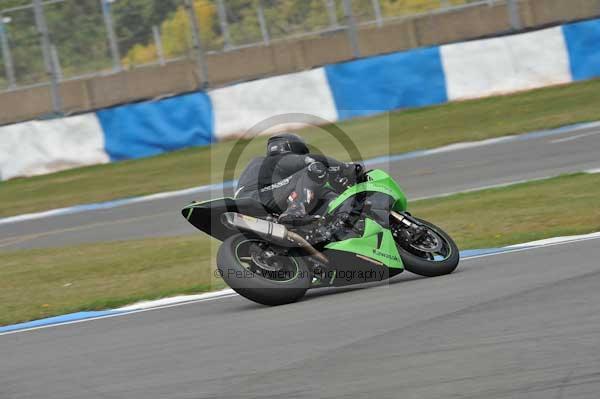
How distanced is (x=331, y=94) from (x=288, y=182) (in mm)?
11430

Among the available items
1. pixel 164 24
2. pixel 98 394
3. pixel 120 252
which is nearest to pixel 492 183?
pixel 120 252

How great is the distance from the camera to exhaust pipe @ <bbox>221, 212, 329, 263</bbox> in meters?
7.22

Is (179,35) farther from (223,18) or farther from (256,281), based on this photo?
(256,281)

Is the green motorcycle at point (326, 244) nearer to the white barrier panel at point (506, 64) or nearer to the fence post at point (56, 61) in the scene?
the white barrier panel at point (506, 64)

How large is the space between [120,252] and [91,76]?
10326 mm

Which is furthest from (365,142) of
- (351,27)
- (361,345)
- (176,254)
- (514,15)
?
(361,345)

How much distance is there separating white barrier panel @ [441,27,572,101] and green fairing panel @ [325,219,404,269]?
1148 centimetres

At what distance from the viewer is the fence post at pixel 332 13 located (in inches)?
788

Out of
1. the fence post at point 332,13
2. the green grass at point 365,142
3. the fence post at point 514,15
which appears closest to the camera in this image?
the green grass at point 365,142

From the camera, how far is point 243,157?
1816 centimetres

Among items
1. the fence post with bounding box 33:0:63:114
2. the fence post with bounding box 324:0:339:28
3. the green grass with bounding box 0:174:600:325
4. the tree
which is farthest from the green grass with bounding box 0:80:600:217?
the green grass with bounding box 0:174:600:325

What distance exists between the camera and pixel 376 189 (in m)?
7.83

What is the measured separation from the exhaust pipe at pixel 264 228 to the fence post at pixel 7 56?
1463cm

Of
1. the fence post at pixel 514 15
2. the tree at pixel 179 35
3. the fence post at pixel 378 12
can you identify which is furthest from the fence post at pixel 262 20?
the fence post at pixel 514 15
